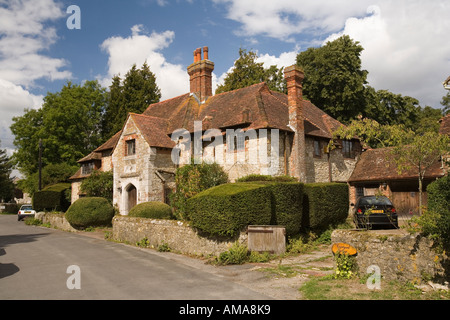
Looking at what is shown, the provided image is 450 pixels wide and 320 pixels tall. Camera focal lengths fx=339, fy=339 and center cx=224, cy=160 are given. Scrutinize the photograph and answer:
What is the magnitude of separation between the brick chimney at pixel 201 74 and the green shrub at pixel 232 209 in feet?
54.3

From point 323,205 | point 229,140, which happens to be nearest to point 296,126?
point 229,140

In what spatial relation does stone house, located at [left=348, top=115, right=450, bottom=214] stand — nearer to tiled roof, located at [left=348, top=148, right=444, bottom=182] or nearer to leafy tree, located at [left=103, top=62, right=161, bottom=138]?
tiled roof, located at [left=348, top=148, right=444, bottom=182]

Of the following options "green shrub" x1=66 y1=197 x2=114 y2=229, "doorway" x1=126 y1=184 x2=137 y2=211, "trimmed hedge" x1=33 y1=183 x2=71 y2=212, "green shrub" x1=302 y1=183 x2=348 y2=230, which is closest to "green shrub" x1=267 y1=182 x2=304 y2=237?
"green shrub" x1=302 y1=183 x2=348 y2=230

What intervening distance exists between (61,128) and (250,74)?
77.5ft

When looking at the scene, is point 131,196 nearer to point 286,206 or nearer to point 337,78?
point 286,206

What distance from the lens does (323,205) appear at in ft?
55.3

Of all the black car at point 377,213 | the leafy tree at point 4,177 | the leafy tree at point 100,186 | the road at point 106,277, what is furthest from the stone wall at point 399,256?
the leafy tree at point 4,177

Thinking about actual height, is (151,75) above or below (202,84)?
above

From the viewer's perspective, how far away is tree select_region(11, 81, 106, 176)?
41656mm

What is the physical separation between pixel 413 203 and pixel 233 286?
2003cm

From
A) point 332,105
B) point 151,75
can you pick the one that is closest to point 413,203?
point 332,105

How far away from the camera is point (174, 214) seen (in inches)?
802

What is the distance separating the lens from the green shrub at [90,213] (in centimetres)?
2219
